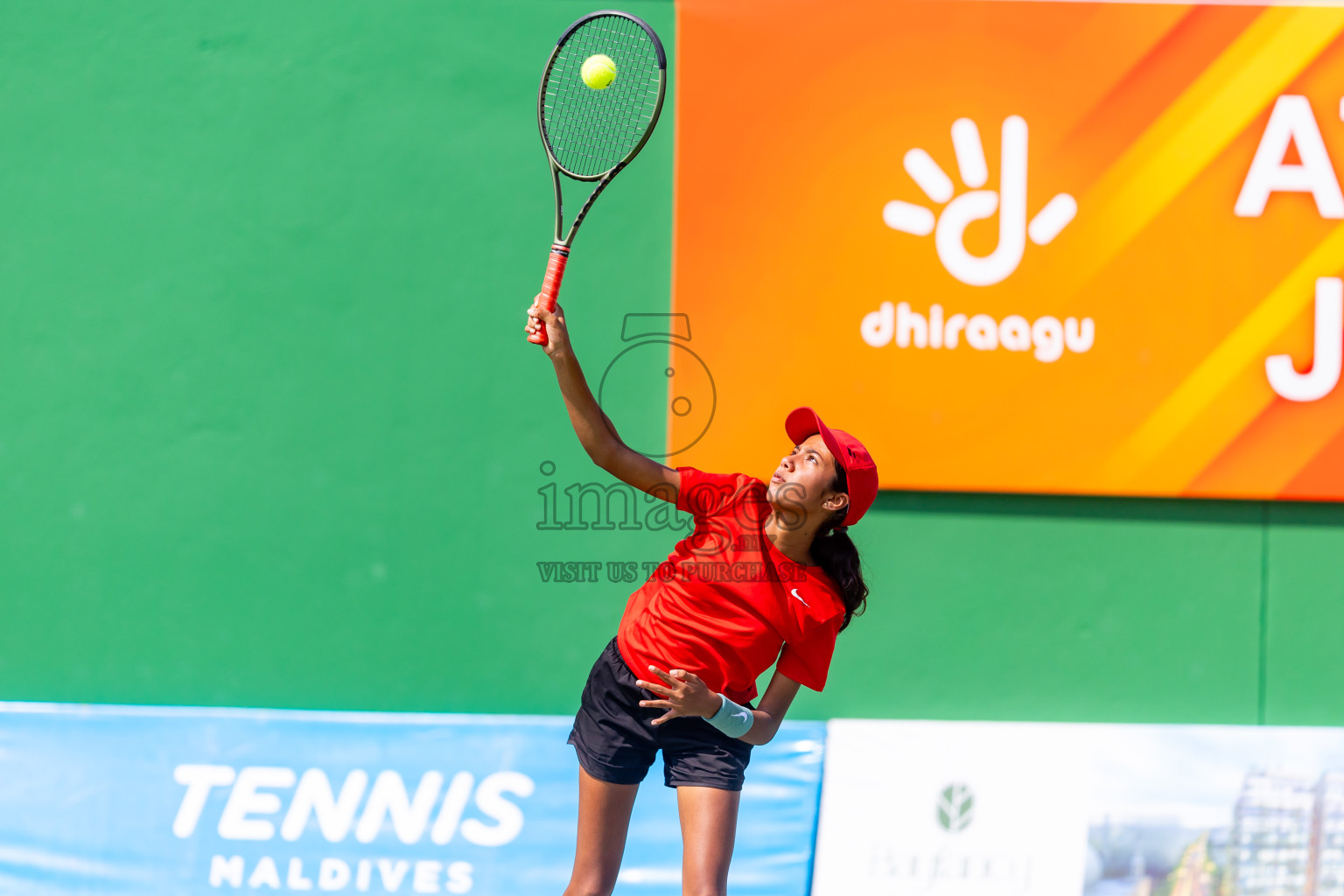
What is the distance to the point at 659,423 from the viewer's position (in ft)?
13.9

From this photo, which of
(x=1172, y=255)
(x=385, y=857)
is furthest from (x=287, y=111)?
(x=1172, y=255)

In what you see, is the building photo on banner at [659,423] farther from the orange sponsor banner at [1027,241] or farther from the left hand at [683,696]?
the left hand at [683,696]

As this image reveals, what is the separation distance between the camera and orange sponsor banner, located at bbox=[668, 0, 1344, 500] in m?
4.11

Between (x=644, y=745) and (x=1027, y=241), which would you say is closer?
(x=644, y=745)

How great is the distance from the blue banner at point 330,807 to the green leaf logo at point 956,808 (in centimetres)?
43

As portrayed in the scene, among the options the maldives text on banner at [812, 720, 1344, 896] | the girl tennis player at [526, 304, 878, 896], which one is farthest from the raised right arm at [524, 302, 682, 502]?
the maldives text on banner at [812, 720, 1344, 896]

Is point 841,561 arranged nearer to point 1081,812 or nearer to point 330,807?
point 1081,812

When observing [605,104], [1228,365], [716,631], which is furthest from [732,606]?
[1228,365]

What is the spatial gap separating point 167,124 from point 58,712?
2.24 m

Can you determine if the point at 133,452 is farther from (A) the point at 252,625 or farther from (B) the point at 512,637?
(B) the point at 512,637

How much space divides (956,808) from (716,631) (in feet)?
5.40

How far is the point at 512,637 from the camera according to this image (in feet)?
14.1

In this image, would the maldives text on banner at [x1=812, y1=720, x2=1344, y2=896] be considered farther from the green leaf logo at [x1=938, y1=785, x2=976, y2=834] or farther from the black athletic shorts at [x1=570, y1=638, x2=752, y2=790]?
the black athletic shorts at [x1=570, y1=638, x2=752, y2=790]

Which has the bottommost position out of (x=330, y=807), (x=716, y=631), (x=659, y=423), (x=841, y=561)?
(x=330, y=807)
